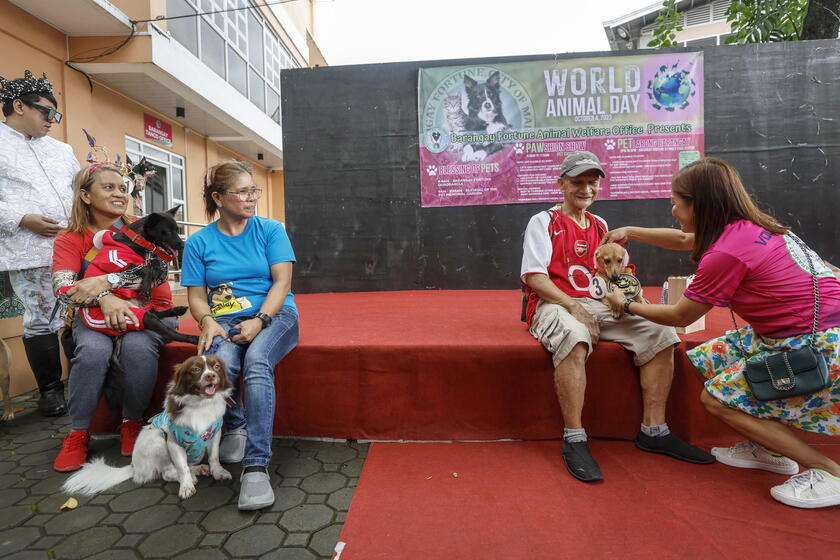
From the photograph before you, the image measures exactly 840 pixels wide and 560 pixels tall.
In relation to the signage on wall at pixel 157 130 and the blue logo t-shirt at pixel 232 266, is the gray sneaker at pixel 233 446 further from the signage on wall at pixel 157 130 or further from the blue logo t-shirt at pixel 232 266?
the signage on wall at pixel 157 130

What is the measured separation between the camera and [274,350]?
212cm

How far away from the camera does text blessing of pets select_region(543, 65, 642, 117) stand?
466cm

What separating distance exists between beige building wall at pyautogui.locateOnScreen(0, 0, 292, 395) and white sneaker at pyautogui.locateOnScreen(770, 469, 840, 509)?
15.2 ft

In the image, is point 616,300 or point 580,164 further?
point 580,164

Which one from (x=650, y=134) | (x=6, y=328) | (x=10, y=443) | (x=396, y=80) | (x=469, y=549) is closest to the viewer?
(x=469, y=549)

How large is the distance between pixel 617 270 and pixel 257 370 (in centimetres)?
176

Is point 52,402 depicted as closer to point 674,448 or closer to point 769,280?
point 674,448

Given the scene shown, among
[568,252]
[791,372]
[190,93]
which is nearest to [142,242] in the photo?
[568,252]

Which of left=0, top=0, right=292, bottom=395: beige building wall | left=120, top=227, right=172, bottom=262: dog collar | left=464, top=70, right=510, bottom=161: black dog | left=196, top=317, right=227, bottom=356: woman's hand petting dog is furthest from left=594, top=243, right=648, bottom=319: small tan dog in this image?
left=0, top=0, right=292, bottom=395: beige building wall

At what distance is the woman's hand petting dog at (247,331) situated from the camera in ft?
6.70

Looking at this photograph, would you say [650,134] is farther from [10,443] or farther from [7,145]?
[10,443]

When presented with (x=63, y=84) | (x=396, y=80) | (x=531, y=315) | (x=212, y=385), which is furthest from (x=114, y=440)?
(x=63, y=84)

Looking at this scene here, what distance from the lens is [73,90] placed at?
559 cm

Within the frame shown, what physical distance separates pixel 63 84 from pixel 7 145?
143 inches
